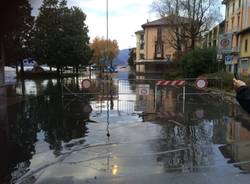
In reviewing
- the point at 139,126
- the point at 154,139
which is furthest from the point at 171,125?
the point at 154,139

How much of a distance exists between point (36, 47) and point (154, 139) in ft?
132

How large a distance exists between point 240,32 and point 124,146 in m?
43.8

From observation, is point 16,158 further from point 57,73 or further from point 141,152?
point 57,73

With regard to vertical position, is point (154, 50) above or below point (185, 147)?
above

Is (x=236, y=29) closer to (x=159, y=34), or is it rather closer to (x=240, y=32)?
(x=240, y=32)

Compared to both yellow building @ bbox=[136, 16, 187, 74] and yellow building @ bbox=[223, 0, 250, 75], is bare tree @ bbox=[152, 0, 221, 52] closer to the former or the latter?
yellow building @ bbox=[223, 0, 250, 75]

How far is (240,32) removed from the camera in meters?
47.8

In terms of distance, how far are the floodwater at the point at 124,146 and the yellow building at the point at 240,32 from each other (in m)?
32.6

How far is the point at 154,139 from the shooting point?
9.05 m

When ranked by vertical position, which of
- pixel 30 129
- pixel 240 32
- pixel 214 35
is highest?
pixel 214 35

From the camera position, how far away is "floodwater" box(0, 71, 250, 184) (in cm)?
606

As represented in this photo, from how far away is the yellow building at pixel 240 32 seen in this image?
4553 centimetres

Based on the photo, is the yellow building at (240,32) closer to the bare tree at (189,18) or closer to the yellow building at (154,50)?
the bare tree at (189,18)

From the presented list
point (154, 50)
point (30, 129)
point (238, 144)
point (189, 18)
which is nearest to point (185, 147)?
point (238, 144)
